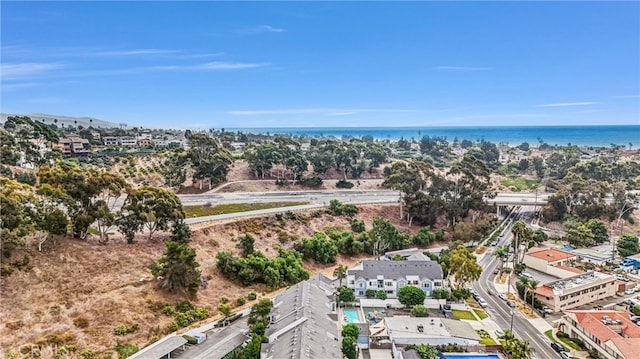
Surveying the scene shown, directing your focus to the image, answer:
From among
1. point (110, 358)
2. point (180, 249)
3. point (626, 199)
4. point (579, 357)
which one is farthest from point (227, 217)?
point (626, 199)

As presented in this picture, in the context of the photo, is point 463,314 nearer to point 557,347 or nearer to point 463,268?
point 463,268

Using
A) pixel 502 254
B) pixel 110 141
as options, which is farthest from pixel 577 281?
pixel 110 141

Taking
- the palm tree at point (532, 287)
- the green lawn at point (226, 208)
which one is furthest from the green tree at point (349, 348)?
the green lawn at point (226, 208)

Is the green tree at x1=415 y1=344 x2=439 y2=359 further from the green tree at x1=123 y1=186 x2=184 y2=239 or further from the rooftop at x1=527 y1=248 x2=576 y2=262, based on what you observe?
the green tree at x1=123 y1=186 x2=184 y2=239

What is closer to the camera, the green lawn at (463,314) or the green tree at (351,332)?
the green tree at (351,332)

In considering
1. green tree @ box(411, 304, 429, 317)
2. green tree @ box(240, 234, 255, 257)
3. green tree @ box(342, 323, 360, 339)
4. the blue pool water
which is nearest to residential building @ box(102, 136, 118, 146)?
green tree @ box(240, 234, 255, 257)

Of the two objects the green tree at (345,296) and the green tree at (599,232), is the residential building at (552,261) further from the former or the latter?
the green tree at (345,296)
